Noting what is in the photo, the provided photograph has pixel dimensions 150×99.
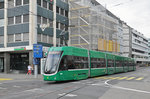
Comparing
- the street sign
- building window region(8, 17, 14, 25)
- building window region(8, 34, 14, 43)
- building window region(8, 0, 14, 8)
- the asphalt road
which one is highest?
building window region(8, 0, 14, 8)

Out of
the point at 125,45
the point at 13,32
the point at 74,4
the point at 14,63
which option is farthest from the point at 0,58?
the point at 125,45

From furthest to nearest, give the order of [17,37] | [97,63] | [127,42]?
[127,42] → [17,37] → [97,63]

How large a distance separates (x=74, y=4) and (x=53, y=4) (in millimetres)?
5173

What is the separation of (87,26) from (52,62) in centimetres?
2165

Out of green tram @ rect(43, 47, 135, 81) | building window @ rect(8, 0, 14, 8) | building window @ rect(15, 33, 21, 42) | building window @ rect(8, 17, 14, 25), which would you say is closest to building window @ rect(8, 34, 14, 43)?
building window @ rect(15, 33, 21, 42)

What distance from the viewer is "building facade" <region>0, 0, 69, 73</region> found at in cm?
3117

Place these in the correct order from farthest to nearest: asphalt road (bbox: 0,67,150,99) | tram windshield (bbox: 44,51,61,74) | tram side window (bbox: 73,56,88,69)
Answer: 1. tram side window (bbox: 73,56,88,69)
2. tram windshield (bbox: 44,51,61,74)
3. asphalt road (bbox: 0,67,150,99)

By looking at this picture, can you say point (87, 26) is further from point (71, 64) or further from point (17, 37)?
point (71, 64)

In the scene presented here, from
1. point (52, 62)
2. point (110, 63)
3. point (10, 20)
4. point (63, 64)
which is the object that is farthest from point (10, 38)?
point (63, 64)

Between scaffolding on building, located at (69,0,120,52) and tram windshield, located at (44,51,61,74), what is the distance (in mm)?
19895

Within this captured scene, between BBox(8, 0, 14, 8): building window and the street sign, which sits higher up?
BBox(8, 0, 14, 8): building window

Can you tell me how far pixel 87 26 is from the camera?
37.2 m

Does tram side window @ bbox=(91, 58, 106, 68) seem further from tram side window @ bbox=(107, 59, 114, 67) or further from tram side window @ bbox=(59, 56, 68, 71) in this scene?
tram side window @ bbox=(59, 56, 68, 71)

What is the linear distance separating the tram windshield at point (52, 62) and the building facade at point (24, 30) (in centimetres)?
1364
